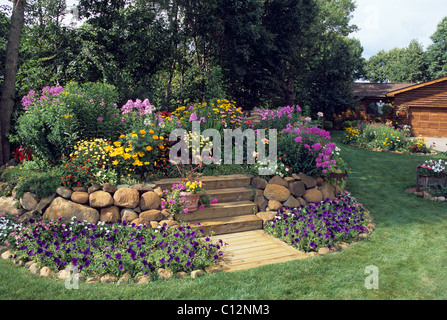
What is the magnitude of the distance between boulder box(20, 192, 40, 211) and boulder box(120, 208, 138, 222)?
4.28ft

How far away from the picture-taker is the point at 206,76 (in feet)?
43.5

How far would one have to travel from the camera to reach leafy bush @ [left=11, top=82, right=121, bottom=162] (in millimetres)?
6020

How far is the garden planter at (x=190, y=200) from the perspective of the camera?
5414 millimetres

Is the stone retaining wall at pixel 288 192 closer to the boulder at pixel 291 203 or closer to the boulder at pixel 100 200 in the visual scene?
the boulder at pixel 291 203

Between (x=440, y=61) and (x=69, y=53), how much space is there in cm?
3349

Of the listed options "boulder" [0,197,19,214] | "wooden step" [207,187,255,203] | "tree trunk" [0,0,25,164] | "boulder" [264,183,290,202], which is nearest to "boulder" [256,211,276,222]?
"boulder" [264,183,290,202]

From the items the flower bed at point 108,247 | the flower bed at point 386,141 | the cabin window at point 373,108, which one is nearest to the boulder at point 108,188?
the flower bed at point 108,247

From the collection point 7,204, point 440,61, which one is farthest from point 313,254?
point 440,61

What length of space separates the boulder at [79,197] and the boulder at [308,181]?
12.4 ft

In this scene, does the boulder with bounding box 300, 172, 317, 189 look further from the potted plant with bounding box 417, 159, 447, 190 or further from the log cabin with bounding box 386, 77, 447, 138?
the log cabin with bounding box 386, 77, 447, 138

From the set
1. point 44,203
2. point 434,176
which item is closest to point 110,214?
point 44,203

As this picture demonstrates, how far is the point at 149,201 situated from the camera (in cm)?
533

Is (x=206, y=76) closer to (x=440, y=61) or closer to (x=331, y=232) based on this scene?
(x=331, y=232)

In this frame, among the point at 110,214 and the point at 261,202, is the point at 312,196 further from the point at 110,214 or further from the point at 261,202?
the point at 110,214
